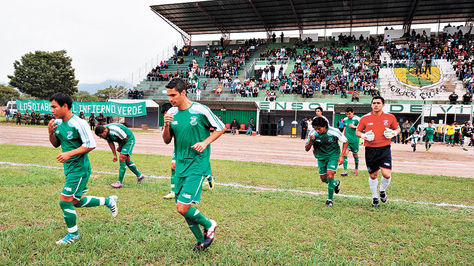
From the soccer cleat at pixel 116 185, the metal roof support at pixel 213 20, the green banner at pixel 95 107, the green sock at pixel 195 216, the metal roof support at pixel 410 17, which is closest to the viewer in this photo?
the green sock at pixel 195 216

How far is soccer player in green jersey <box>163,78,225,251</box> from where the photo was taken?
322cm

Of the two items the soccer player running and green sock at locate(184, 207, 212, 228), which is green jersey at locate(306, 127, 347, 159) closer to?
the soccer player running

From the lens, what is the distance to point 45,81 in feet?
171

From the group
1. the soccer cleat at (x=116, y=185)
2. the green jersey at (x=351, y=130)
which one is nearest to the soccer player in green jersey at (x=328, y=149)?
the green jersey at (x=351, y=130)

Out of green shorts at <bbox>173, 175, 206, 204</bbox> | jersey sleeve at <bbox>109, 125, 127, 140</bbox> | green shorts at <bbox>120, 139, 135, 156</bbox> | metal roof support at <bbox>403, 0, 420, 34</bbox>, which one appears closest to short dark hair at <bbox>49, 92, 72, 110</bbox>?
green shorts at <bbox>173, 175, 206, 204</bbox>

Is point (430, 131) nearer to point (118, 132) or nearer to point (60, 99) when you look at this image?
point (118, 132)

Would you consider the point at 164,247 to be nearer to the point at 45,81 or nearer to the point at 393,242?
the point at 393,242

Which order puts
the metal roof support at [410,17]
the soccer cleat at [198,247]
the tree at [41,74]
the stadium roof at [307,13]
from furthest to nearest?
1. the tree at [41,74]
2. the stadium roof at [307,13]
3. the metal roof support at [410,17]
4. the soccer cleat at [198,247]

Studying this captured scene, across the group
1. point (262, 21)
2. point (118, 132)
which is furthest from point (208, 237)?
point (262, 21)

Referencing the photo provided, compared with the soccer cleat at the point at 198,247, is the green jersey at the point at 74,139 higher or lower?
higher

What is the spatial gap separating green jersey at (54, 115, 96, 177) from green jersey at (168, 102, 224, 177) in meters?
1.30

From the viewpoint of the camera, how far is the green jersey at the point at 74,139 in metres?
3.68

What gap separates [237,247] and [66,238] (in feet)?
7.58

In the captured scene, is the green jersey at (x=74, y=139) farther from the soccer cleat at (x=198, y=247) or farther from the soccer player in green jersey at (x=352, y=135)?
the soccer player in green jersey at (x=352, y=135)
